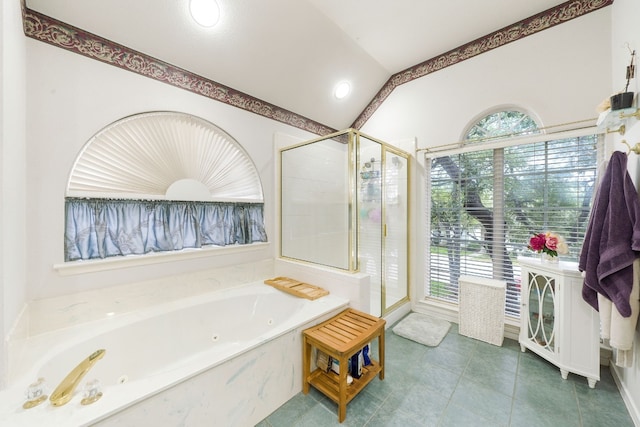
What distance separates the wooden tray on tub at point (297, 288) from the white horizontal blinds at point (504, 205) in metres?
1.45

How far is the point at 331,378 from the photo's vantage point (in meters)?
1.67

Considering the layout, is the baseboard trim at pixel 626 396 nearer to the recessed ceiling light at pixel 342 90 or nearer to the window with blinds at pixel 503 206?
the window with blinds at pixel 503 206

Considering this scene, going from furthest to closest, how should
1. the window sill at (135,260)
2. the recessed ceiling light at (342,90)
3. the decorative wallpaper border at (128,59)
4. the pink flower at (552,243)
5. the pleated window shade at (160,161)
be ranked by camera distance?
the recessed ceiling light at (342,90) < the pink flower at (552,243) < the pleated window shade at (160,161) < the window sill at (135,260) < the decorative wallpaper border at (128,59)

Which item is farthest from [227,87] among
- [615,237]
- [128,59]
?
[615,237]

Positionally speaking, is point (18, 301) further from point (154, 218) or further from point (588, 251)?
point (588, 251)

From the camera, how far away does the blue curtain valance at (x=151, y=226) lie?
1644 mm

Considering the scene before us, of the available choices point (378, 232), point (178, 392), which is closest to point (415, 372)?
point (378, 232)

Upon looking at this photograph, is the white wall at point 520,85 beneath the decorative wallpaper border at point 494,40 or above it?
beneath

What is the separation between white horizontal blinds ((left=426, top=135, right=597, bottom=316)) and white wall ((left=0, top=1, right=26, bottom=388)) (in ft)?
10.4

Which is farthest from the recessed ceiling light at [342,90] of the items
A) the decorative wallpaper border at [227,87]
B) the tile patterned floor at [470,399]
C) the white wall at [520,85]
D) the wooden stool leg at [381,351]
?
the tile patterned floor at [470,399]

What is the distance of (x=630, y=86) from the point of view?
1.54 meters

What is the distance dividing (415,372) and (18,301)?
2.53 metres

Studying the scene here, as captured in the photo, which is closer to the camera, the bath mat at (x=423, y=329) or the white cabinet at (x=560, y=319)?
the white cabinet at (x=560, y=319)

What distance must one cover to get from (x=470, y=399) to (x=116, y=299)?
250cm
